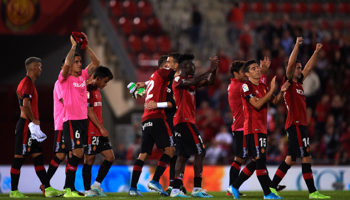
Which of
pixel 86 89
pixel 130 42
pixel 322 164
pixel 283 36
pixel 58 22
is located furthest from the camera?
pixel 130 42

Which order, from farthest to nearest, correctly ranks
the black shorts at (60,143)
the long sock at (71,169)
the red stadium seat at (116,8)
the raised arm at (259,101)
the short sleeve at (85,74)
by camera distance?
the red stadium seat at (116,8)
the black shorts at (60,143)
the short sleeve at (85,74)
the long sock at (71,169)
the raised arm at (259,101)

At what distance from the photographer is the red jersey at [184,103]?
11.3 m

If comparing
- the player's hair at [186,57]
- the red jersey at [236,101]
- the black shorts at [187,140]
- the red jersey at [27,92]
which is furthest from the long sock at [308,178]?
the red jersey at [27,92]

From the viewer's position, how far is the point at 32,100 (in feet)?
37.9

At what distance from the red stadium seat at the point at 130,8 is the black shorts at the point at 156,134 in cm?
1334

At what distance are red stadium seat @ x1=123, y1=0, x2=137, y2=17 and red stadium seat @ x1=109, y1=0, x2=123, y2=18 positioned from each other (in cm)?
20

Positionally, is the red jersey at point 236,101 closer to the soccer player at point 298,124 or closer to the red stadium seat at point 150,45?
the soccer player at point 298,124

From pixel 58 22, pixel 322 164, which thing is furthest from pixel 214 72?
pixel 58 22

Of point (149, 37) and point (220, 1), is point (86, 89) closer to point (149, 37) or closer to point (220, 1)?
point (149, 37)

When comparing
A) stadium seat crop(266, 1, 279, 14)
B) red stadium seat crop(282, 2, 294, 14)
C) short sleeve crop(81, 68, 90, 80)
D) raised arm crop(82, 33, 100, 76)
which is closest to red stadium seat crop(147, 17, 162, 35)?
stadium seat crop(266, 1, 279, 14)

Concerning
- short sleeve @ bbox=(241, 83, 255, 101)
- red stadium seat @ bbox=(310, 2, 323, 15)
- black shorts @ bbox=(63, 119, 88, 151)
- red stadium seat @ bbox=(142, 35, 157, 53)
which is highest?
red stadium seat @ bbox=(310, 2, 323, 15)

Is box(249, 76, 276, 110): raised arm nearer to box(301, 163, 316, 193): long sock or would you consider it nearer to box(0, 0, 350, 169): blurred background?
box(301, 163, 316, 193): long sock

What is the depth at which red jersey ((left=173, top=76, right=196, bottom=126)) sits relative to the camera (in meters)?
11.3

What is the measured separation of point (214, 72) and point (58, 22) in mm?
9793
